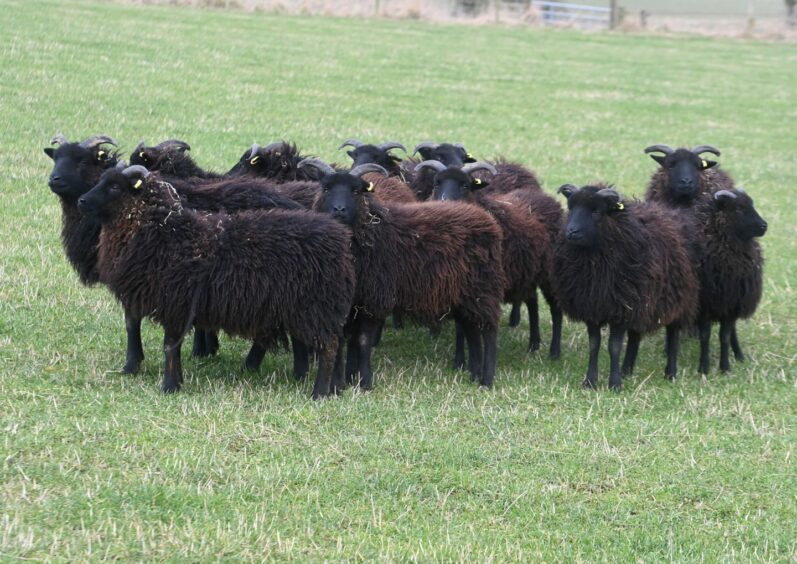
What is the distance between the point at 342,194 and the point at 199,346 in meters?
2.01

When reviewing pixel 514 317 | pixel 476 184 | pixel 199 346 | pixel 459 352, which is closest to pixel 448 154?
pixel 476 184

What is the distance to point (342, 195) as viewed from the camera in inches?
369

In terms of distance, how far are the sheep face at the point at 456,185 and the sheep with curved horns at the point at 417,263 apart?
2.15ft

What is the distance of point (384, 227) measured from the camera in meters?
9.47

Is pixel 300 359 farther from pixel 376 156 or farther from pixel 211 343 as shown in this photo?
pixel 376 156

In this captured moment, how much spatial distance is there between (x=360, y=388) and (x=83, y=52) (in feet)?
58.3

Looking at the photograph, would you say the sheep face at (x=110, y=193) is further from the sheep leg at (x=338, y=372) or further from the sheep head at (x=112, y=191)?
the sheep leg at (x=338, y=372)

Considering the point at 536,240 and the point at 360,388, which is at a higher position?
the point at 536,240

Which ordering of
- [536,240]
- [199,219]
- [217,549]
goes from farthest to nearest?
[536,240] → [199,219] → [217,549]

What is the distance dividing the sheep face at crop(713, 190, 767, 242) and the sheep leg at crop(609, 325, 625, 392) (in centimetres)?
172

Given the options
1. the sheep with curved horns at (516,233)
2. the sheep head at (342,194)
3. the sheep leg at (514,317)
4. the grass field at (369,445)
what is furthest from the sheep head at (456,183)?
the sheep leg at (514,317)

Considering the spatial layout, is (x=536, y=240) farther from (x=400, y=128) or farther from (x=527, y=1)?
(x=527, y=1)

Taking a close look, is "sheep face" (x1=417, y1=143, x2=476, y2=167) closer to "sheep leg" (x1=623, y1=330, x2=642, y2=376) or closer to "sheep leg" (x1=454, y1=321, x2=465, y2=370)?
"sheep leg" (x1=454, y1=321, x2=465, y2=370)

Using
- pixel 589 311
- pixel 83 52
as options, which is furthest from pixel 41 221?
pixel 83 52
